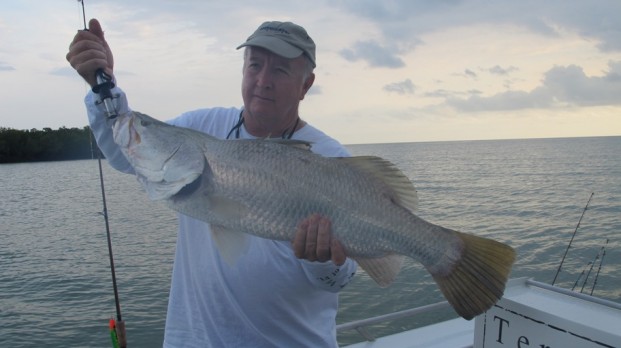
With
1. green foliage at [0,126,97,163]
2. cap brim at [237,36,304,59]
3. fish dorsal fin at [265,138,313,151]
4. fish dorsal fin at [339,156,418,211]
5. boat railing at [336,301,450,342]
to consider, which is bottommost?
boat railing at [336,301,450,342]

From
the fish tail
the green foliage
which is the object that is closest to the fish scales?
the fish tail

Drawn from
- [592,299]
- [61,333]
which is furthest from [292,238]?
[61,333]

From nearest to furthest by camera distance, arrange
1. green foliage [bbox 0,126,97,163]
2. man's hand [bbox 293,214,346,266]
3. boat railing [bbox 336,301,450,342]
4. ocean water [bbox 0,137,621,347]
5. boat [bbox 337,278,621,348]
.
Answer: man's hand [bbox 293,214,346,266], boat [bbox 337,278,621,348], boat railing [bbox 336,301,450,342], ocean water [bbox 0,137,621,347], green foliage [bbox 0,126,97,163]

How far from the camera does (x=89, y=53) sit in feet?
8.79

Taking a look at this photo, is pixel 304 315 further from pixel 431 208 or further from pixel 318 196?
pixel 431 208

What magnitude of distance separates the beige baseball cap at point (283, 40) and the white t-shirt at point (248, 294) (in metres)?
0.86

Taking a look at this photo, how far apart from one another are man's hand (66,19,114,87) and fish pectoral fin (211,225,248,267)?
1.06 meters

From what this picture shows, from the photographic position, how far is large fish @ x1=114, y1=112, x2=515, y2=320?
8.59 ft

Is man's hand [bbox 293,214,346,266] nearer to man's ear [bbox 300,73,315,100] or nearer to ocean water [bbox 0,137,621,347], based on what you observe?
man's ear [bbox 300,73,315,100]

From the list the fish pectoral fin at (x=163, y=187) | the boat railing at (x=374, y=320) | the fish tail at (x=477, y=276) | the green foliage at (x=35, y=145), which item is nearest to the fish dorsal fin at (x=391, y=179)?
the fish tail at (x=477, y=276)

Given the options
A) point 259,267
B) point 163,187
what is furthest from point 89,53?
point 259,267

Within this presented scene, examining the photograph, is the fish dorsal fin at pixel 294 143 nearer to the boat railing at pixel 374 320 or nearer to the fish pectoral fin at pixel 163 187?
the fish pectoral fin at pixel 163 187

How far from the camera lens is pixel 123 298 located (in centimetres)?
1344

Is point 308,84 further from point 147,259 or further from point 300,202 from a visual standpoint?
point 147,259
